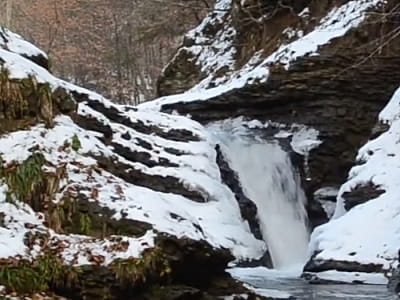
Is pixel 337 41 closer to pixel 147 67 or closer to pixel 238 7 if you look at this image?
pixel 238 7

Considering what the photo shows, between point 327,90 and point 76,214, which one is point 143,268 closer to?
point 76,214

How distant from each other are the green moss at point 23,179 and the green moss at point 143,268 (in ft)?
2.96

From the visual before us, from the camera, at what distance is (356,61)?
37.4ft

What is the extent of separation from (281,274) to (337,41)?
4276 mm

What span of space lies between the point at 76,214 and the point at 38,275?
813 mm

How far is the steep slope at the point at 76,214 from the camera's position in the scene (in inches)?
207

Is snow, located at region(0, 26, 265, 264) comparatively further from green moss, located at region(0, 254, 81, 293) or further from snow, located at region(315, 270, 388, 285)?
snow, located at region(315, 270, 388, 285)

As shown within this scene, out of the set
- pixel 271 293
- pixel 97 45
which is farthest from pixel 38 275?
pixel 97 45

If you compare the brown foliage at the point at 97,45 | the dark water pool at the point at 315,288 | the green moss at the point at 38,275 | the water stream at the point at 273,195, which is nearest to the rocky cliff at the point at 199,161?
the green moss at the point at 38,275

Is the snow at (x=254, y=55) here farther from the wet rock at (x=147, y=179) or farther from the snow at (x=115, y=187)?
the wet rock at (x=147, y=179)

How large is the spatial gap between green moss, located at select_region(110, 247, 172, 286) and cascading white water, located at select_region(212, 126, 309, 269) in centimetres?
446

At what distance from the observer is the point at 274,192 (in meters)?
11.3

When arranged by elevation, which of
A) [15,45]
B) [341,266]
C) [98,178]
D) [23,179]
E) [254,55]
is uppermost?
[254,55]

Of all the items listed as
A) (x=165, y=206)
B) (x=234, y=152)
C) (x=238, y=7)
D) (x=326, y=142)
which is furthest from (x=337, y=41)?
(x=165, y=206)
